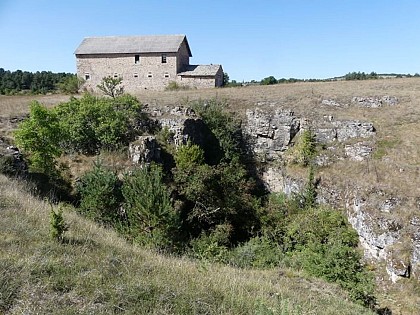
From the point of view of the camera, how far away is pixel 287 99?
29500mm

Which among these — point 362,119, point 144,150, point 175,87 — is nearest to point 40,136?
point 144,150

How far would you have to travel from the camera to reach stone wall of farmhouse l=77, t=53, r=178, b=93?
39.9 m

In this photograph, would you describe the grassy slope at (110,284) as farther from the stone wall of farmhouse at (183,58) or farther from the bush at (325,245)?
the stone wall of farmhouse at (183,58)

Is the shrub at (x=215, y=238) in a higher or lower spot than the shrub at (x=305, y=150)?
lower

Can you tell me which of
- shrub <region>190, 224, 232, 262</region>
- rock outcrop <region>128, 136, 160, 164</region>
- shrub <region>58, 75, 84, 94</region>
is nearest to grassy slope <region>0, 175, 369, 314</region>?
shrub <region>190, 224, 232, 262</region>

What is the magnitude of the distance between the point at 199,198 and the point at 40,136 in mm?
8689

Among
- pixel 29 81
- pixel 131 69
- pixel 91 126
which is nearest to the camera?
pixel 91 126

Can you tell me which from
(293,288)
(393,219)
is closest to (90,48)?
(393,219)

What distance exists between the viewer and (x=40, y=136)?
16.4m

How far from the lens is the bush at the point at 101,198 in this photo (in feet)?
49.9

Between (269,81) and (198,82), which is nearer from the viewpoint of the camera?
(198,82)

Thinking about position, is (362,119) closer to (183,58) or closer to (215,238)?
(215,238)

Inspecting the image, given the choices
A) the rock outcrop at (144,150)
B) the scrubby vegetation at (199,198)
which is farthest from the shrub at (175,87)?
the rock outcrop at (144,150)

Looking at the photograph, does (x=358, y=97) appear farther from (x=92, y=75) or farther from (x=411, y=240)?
(x=92, y=75)
